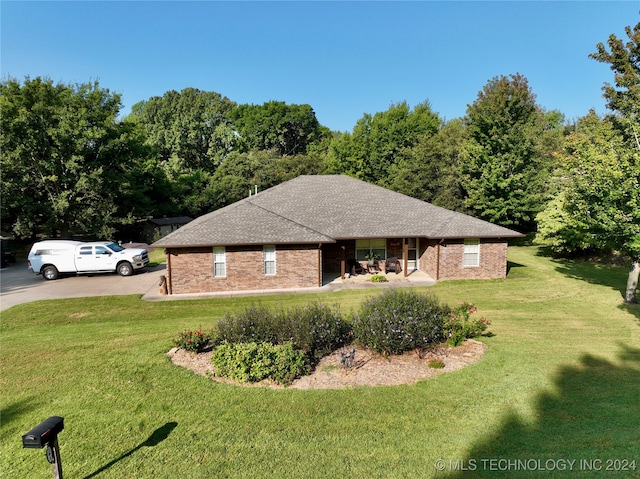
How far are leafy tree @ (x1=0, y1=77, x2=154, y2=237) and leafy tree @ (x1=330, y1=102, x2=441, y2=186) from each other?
23685mm

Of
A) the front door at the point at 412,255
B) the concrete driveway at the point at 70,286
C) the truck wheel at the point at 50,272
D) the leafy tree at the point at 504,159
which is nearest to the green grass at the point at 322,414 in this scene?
the concrete driveway at the point at 70,286

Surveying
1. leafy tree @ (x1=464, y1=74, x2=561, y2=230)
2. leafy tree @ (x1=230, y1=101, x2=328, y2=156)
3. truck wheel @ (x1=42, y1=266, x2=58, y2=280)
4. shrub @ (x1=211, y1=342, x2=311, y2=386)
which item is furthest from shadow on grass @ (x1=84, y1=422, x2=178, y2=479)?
leafy tree @ (x1=230, y1=101, x2=328, y2=156)

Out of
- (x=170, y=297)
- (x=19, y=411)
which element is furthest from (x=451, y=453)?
Result: (x=170, y=297)

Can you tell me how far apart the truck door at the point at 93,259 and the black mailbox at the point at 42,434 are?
17.6 meters

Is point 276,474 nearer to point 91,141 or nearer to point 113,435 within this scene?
point 113,435

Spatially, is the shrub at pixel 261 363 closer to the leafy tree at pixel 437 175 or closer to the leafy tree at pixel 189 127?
the leafy tree at pixel 437 175

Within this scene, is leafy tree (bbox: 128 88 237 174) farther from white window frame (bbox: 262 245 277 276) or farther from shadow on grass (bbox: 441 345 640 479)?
shadow on grass (bbox: 441 345 640 479)

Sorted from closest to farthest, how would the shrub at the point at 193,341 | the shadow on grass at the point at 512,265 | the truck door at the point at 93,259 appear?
the shrub at the point at 193,341 → the truck door at the point at 93,259 → the shadow on grass at the point at 512,265

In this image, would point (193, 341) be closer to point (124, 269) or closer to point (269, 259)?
point (269, 259)

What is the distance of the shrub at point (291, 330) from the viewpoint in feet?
25.5

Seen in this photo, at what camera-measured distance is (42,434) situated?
3.58m

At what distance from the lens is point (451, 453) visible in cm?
471

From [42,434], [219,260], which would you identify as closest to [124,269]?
[219,260]

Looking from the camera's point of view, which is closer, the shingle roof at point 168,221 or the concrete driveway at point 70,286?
the concrete driveway at point 70,286
